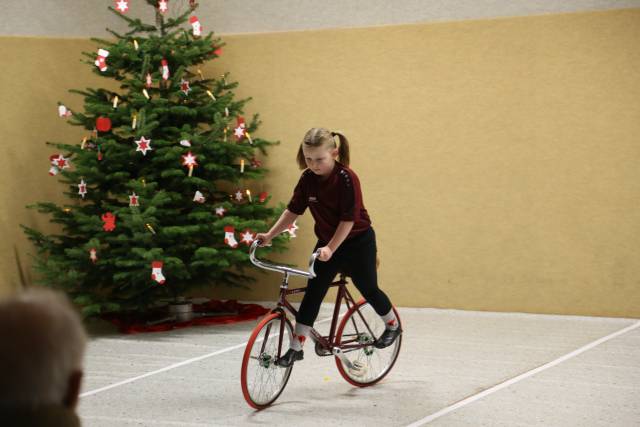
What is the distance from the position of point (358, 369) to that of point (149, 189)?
7.38 feet

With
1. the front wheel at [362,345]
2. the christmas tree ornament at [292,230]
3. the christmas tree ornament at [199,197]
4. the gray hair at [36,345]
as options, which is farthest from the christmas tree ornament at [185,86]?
the gray hair at [36,345]

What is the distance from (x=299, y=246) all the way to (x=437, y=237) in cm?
118

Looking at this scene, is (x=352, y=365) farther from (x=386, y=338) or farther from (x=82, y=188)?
(x=82, y=188)

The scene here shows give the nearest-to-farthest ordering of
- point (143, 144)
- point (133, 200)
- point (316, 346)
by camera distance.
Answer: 1. point (316, 346)
2. point (133, 200)
3. point (143, 144)

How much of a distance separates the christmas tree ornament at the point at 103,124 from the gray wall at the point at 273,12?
124 cm

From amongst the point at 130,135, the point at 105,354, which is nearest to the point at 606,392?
the point at 105,354

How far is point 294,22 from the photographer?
6770mm

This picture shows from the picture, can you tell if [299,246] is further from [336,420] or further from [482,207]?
[336,420]

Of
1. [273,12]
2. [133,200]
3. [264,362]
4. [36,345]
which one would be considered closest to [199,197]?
[133,200]

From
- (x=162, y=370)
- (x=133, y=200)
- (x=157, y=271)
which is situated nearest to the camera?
(x=162, y=370)

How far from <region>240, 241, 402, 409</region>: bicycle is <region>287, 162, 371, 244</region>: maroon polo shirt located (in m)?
0.27

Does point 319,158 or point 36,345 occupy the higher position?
point 319,158

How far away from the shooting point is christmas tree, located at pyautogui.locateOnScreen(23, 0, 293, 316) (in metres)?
5.62

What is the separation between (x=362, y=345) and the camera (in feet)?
13.4
